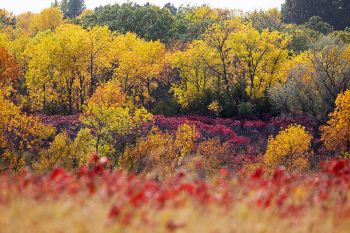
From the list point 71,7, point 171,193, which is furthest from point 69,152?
point 71,7

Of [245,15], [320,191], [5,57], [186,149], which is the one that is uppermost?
[245,15]

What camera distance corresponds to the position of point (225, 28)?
2111 inches

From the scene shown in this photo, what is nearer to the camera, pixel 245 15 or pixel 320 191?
pixel 320 191

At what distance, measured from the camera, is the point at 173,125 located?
43.1 metres

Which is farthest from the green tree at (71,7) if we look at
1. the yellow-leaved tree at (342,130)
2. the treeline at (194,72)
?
the yellow-leaved tree at (342,130)

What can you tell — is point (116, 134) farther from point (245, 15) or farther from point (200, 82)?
point (245, 15)

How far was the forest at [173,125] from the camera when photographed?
6031 mm

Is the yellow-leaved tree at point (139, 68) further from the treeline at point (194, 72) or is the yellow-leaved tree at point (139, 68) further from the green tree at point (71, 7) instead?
the green tree at point (71, 7)

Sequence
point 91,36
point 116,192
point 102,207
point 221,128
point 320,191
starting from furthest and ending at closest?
point 91,36, point 221,128, point 320,191, point 116,192, point 102,207

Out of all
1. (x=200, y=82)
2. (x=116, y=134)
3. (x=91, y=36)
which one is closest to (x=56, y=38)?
(x=91, y=36)

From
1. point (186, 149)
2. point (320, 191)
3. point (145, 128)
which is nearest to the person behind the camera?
point (320, 191)

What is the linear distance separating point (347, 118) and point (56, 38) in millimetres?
28309

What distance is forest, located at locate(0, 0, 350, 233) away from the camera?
6031mm

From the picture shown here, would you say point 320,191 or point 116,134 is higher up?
point 320,191
